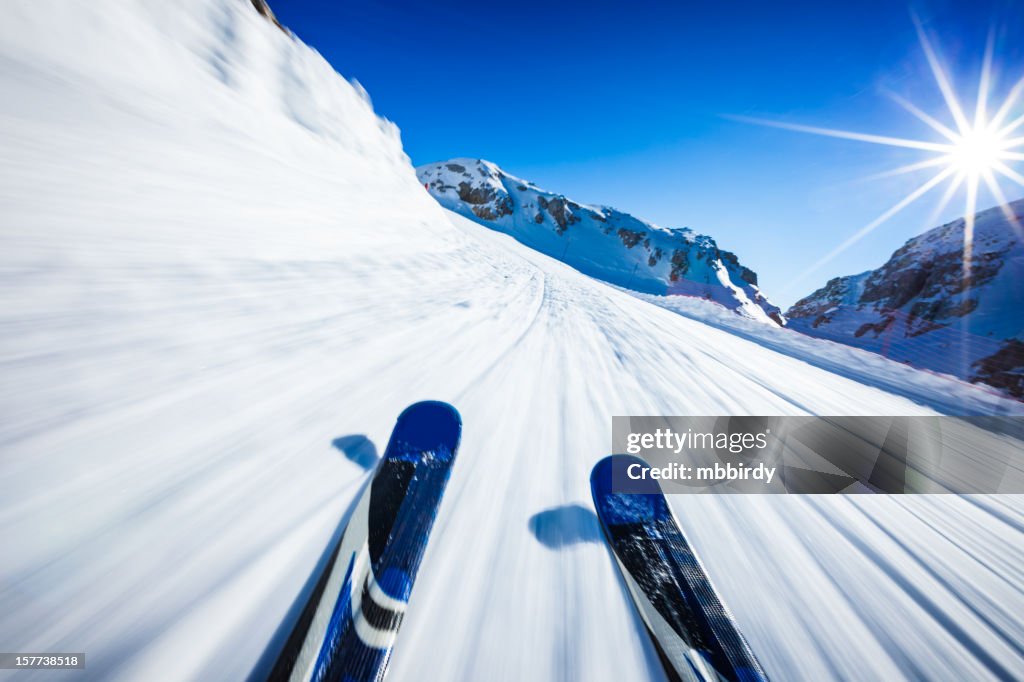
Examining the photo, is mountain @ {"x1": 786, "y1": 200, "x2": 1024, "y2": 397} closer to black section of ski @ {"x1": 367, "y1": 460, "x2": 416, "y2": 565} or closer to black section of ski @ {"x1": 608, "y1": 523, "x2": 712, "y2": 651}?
black section of ski @ {"x1": 608, "y1": 523, "x2": 712, "y2": 651}

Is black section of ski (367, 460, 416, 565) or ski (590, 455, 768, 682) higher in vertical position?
black section of ski (367, 460, 416, 565)

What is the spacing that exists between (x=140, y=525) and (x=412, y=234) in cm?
589

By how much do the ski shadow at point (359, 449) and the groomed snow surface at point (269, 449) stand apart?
0.7 inches

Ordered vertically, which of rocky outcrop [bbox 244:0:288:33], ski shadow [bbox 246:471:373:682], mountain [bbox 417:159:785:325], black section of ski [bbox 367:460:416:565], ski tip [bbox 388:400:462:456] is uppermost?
mountain [bbox 417:159:785:325]

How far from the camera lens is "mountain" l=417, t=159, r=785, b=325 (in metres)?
46.1

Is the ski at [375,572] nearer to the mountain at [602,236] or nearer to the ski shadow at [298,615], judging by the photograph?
the ski shadow at [298,615]

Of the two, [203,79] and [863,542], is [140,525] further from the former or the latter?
[203,79]

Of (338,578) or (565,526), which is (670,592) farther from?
(338,578)

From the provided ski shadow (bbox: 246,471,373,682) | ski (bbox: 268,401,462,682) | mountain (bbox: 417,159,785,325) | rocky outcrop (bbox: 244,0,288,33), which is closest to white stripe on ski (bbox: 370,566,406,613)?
ski (bbox: 268,401,462,682)

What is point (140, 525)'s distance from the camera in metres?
1.19

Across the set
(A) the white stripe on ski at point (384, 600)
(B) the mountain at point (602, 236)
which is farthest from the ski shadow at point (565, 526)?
(B) the mountain at point (602, 236)

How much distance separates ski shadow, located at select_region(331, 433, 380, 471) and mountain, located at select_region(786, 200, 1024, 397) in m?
9.97

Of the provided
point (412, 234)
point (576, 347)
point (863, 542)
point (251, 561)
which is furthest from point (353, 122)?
point (863, 542)

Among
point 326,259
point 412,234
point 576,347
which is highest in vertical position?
point 412,234
